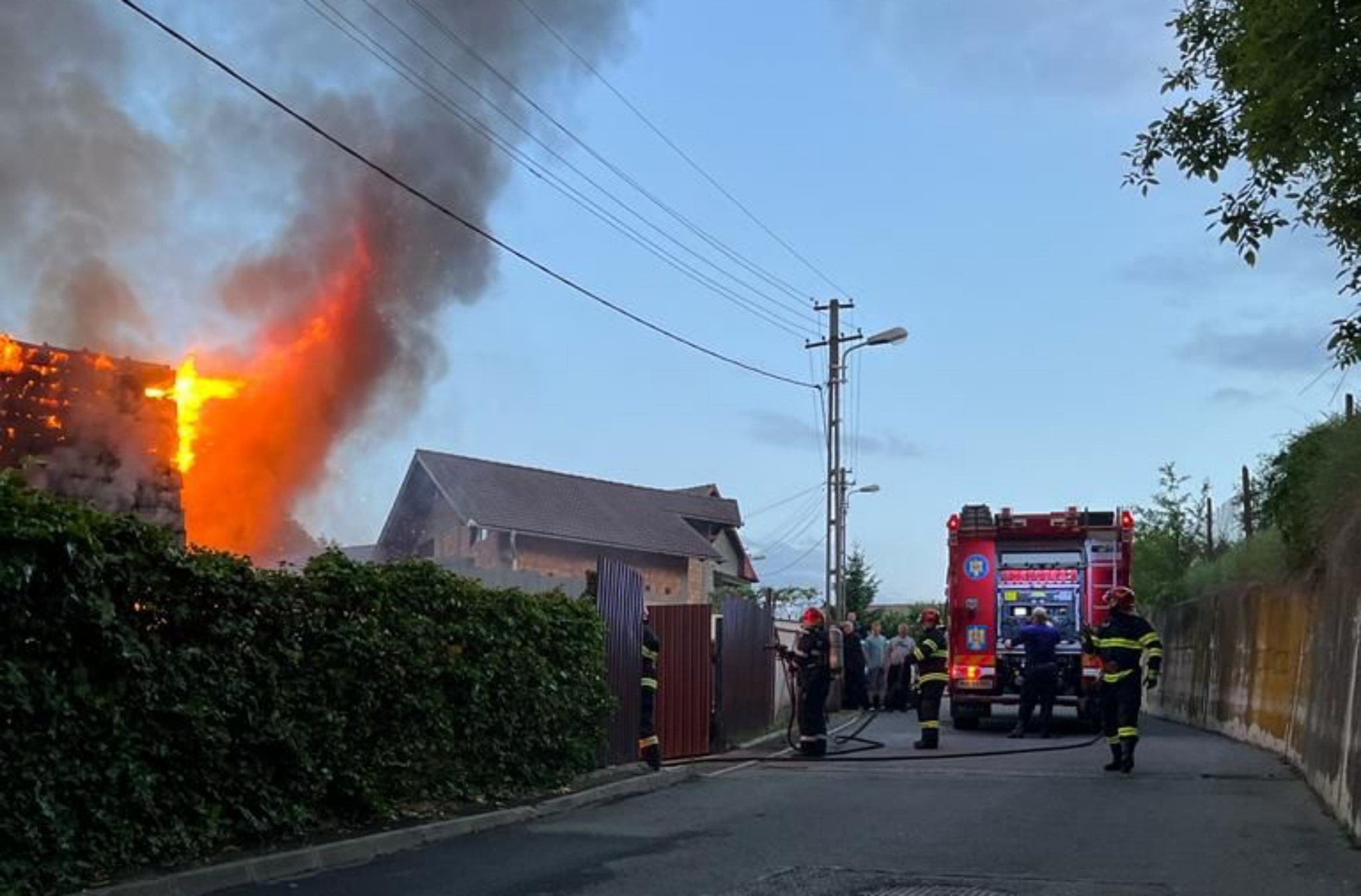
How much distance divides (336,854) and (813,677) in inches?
275

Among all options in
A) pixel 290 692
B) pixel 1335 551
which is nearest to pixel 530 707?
pixel 290 692

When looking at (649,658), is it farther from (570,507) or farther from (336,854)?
(570,507)

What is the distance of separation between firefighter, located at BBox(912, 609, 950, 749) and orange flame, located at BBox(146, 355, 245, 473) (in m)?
8.39

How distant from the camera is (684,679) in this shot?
14422 millimetres

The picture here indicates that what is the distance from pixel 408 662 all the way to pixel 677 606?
5722 millimetres

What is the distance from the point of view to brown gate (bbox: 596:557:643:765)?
12570 mm

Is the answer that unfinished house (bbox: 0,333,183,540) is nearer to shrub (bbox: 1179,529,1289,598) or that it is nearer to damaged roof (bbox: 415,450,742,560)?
shrub (bbox: 1179,529,1289,598)

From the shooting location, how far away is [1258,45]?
7957 mm

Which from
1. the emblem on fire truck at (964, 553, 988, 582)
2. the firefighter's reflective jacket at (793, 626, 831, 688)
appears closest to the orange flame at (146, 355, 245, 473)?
the firefighter's reflective jacket at (793, 626, 831, 688)

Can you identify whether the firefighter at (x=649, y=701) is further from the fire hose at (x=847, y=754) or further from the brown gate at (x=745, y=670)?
the brown gate at (x=745, y=670)

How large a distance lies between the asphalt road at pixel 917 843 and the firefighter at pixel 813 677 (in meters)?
1.61

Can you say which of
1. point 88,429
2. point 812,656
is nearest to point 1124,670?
point 812,656

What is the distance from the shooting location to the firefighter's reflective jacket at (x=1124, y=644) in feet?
41.4

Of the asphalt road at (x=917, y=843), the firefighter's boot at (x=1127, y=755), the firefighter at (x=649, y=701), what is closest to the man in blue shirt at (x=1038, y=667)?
the asphalt road at (x=917, y=843)
